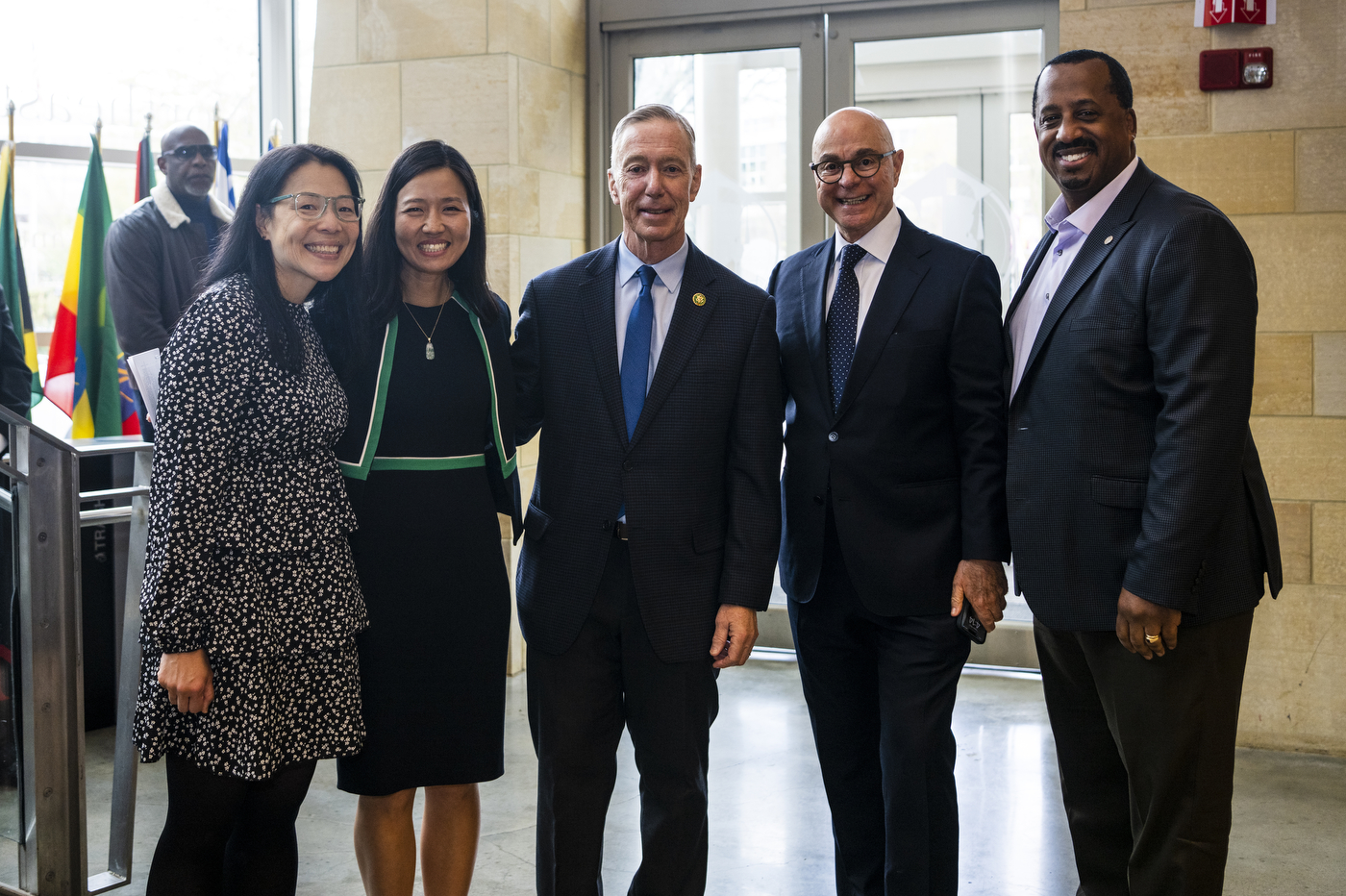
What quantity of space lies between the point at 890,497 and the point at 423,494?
2.88 ft

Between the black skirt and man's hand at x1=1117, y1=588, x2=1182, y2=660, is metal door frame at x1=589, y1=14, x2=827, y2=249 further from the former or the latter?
man's hand at x1=1117, y1=588, x2=1182, y2=660

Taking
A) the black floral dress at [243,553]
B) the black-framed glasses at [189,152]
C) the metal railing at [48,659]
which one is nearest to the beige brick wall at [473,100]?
the black-framed glasses at [189,152]

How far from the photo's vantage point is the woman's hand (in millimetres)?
1811

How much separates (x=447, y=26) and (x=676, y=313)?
2.81 meters

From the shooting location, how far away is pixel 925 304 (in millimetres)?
2215

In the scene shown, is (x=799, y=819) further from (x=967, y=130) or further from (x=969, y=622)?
(x=967, y=130)

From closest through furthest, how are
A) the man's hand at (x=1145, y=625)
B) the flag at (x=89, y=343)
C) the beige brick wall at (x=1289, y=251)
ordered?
the man's hand at (x=1145, y=625), the beige brick wall at (x=1289, y=251), the flag at (x=89, y=343)

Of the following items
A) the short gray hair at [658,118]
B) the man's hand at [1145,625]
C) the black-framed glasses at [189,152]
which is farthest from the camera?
the black-framed glasses at [189,152]

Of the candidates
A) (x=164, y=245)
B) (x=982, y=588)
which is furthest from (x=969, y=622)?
(x=164, y=245)

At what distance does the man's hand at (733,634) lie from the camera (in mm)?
2125

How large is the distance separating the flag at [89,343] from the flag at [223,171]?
44 centimetres

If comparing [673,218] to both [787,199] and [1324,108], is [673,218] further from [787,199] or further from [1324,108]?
[787,199]

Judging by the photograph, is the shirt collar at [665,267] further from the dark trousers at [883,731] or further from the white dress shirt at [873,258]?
the dark trousers at [883,731]

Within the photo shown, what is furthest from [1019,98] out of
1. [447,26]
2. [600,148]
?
[447,26]
